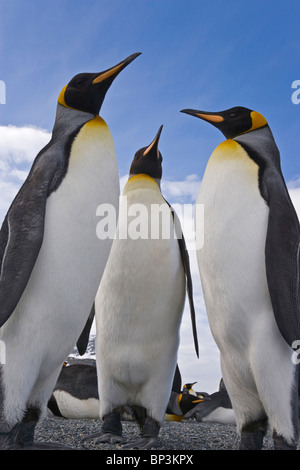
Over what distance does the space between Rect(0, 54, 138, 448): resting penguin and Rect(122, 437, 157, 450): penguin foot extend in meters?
0.63

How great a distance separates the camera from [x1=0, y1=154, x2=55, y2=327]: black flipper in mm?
2256

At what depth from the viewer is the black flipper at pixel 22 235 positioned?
2256 millimetres

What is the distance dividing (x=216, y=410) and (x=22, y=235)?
483 cm

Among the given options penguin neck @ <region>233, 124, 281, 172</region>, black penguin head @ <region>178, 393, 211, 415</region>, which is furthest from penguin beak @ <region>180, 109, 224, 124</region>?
black penguin head @ <region>178, 393, 211, 415</region>

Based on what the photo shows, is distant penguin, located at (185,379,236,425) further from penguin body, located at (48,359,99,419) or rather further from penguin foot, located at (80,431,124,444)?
penguin foot, located at (80,431,124,444)

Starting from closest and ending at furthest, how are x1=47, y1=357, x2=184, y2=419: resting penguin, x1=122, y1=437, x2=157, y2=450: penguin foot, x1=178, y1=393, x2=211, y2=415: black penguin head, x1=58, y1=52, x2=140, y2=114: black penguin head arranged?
x1=122, y1=437, x2=157, y2=450: penguin foot, x1=58, y1=52, x2=140, y2=114: black penguin head, x1=47, y1=357, x2=184, y2=419: resting penguin, x1=178, y1=393, x2=211, y2=415: black penguin head

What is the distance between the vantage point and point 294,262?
254 cm

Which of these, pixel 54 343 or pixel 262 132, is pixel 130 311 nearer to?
pixel 54 343

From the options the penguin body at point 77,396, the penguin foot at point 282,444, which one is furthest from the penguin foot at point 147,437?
the penguin body at point 77,396

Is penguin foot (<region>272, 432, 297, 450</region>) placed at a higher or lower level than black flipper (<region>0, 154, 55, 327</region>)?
lower

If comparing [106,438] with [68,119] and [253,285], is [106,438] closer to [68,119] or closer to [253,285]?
[253,285]
